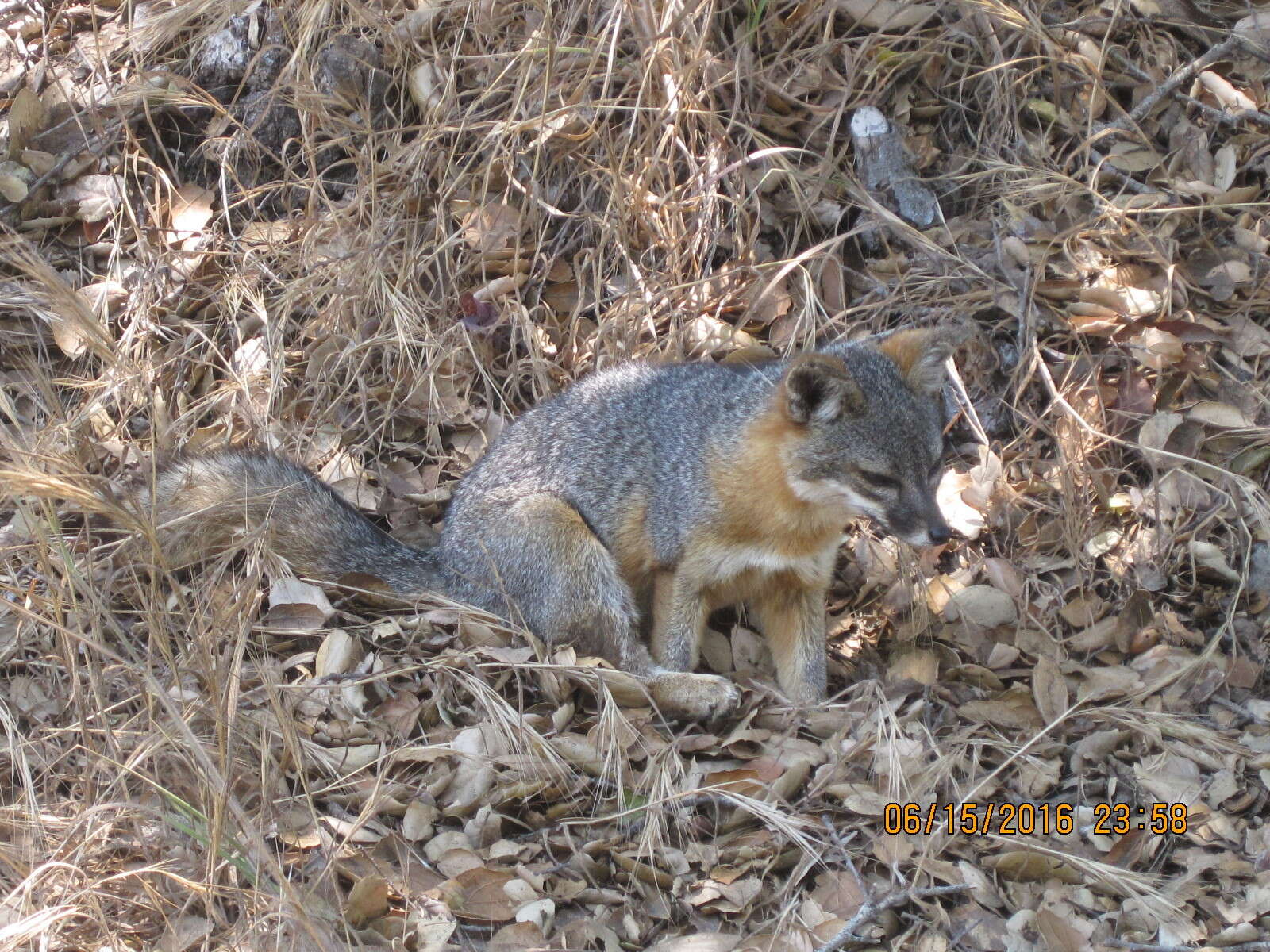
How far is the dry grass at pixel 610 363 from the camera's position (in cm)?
395

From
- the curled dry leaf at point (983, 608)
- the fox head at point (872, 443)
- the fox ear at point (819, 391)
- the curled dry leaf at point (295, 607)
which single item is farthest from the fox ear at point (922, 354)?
the curled dry leaf at point (295, 607)

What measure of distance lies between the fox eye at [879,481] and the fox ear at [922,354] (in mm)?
428

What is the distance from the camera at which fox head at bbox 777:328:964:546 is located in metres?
4.82

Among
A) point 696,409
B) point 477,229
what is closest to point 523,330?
point 477,229

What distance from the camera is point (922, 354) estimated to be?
5059 millimetres

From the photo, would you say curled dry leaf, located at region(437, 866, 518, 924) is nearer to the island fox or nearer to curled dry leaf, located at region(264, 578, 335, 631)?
the island fox

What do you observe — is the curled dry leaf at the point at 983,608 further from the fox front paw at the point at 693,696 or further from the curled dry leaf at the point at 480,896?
the curled dry leaf at the point at 480,896

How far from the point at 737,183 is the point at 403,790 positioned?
11.5 feet

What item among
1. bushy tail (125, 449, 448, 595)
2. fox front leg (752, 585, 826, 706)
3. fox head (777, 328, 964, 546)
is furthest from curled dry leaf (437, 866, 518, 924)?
fox head (777, 328, 964, 546)

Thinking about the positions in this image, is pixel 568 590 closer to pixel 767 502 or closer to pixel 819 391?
pixel 767 502

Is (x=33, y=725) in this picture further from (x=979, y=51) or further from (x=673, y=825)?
(x=979, y=51)
